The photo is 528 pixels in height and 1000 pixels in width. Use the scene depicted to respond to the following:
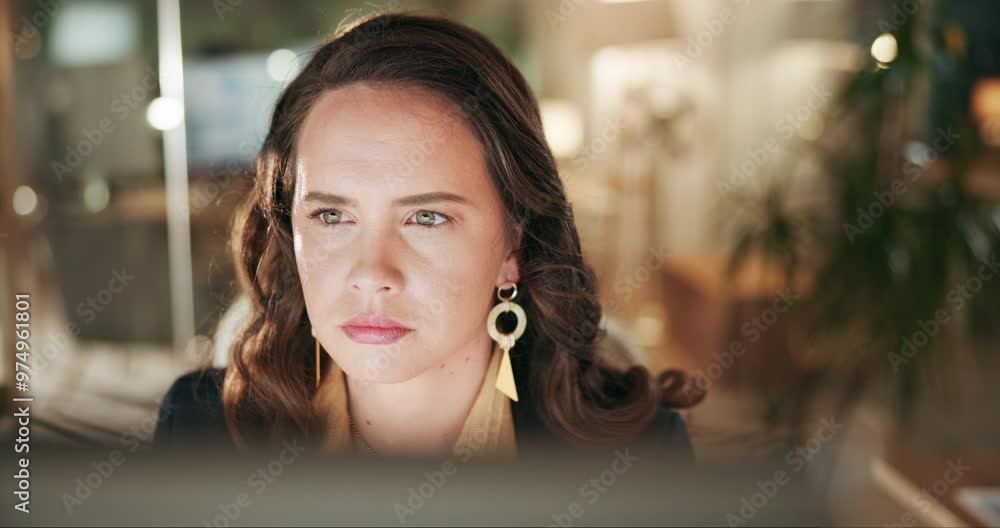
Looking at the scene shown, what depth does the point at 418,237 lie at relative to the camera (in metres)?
0.92

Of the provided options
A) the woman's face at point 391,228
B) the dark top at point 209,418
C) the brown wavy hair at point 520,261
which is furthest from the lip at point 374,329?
the dark top at point 209,418

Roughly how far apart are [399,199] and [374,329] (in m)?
0.13

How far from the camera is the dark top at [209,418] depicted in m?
1.20

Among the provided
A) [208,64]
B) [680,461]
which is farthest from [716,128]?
[680,461]

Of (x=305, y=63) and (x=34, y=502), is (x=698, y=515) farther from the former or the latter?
(x=305, y=63)

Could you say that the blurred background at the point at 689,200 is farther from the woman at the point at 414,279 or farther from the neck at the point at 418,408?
the neck at the point at 418,408

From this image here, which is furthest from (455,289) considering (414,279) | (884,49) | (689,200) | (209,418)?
(689,200)

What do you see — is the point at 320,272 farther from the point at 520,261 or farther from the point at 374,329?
the point at 520,261

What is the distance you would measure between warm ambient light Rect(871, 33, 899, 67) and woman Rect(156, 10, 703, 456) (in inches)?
65.7

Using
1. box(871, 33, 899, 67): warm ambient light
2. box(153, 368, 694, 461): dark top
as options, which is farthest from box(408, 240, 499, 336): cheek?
box(871, 33, 899, 67): warm ambient light

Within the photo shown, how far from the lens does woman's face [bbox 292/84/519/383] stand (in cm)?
91

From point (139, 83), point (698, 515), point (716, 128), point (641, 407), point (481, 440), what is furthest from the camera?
point (716, 128)

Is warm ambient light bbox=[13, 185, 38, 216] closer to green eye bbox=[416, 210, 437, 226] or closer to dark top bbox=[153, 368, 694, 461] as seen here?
dark top bbox=[153, 368, 694, 461]

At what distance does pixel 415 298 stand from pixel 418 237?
0.06 meters
